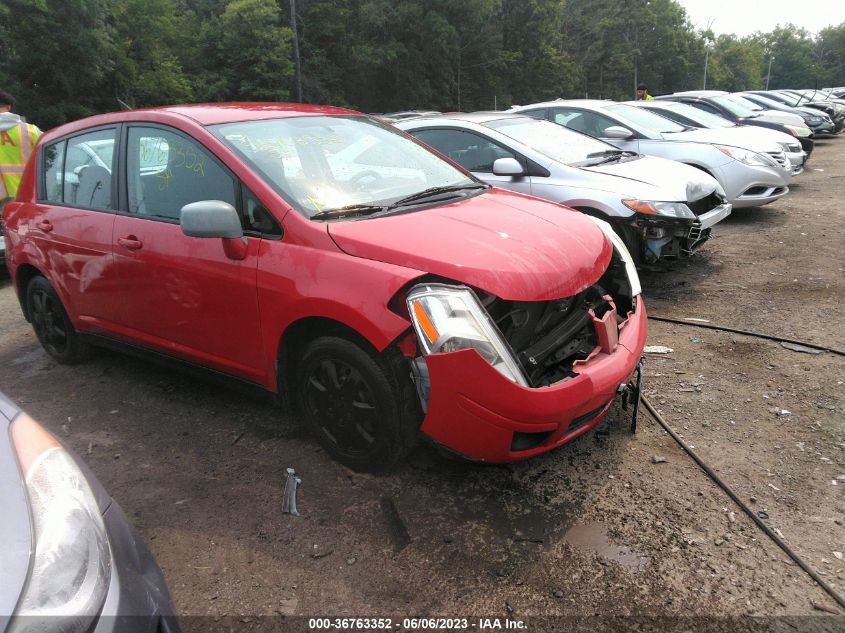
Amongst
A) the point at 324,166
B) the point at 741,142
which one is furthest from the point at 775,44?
the point at 324,166

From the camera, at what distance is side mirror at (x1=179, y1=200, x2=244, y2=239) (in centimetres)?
291

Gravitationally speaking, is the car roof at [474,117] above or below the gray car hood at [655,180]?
above

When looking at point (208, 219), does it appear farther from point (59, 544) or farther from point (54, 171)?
point (54, 171)

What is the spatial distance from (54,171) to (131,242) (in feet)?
4.18

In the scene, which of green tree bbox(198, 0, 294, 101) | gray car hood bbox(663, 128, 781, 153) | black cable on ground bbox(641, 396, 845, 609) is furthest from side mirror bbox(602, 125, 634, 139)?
green tree bbox(198, 0, 294, 101)

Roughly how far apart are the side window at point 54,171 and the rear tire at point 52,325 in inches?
23.7

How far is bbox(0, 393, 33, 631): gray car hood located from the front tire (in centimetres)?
137

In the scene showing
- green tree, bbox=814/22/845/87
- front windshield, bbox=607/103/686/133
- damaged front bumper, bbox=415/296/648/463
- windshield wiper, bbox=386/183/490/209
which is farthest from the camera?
green tree, bbox=814/22/845/87

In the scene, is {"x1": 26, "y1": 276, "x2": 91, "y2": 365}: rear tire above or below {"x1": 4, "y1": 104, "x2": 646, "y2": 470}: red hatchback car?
below

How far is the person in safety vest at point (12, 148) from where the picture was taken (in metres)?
6.40

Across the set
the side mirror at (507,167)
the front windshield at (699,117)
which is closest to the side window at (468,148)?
the side mirror at (507,167)

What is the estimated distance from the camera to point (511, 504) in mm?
2828

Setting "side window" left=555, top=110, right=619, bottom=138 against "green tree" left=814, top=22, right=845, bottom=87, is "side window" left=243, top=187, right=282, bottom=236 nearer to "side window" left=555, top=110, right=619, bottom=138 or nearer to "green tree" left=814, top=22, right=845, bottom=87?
"side window" left=555, top=110, right=619, bottom=138

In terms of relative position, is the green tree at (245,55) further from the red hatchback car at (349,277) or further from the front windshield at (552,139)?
the red hatchback car at (349,277)
